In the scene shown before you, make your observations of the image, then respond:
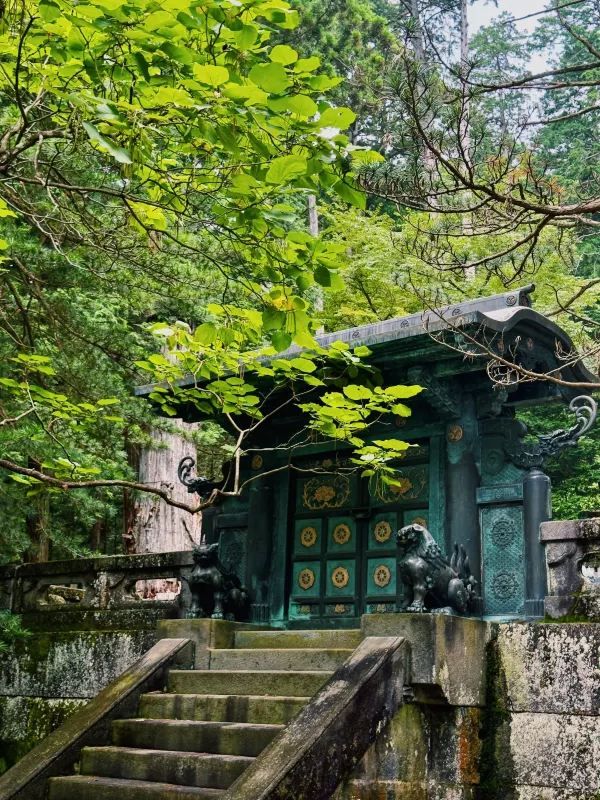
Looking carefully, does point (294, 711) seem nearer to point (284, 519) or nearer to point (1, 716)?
point (284, 519)

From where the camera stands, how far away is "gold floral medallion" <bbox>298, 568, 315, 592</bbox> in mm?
10078

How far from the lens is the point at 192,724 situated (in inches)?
286

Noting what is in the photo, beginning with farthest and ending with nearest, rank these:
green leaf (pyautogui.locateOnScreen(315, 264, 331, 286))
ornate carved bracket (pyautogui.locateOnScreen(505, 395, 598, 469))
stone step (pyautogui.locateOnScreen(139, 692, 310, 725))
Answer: ornate carved bracket (pyautogui.locateOnScreen(505, 395, 598, 469)) → stone step (pyautogui.locateOnScreen(139, 692, 310, 725)) → green leaf (pyautogui.locateOnScreen(315, 264, 331, 286))

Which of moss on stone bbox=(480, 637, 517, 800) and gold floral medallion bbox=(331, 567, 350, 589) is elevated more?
gold floral medallion bbox=(331, 567, 350, 589)

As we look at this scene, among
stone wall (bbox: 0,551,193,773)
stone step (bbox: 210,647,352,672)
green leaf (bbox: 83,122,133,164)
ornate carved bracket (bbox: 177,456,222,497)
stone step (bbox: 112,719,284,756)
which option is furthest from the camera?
ornate carved bracket (bbox: 177,456,222,497)

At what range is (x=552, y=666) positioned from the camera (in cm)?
707

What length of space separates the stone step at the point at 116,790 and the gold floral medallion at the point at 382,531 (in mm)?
3752

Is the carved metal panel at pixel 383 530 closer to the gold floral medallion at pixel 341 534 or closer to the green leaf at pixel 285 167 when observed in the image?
the gold floral medallion at pixel 341 534

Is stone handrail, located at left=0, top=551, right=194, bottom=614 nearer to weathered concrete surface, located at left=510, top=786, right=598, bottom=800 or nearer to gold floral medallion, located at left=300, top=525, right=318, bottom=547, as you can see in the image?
gold floral medallion, located at left=300, top=525, right=318, bottom=547

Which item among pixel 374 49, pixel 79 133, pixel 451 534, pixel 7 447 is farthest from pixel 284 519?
pixel 374 49

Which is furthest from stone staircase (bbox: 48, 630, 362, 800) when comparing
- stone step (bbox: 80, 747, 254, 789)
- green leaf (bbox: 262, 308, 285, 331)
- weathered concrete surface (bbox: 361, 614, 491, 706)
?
green leaf (bbox: 262, 308, 285, 331)

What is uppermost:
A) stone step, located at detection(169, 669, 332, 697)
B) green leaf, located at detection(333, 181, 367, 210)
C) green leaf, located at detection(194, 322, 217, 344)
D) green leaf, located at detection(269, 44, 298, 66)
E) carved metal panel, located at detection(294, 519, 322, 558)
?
green leaf, located at detection(269, 44, 298, 66)

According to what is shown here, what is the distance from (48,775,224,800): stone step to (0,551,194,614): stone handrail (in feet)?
8.97

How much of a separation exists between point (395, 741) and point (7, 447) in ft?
17.6
